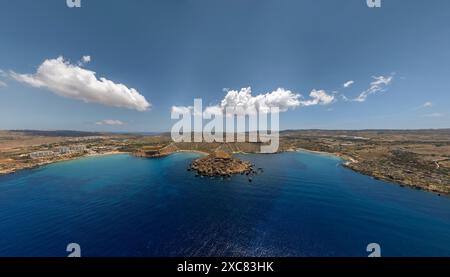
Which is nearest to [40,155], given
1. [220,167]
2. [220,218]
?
[220,167]

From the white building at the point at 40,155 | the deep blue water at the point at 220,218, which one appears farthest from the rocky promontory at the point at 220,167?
the white building at the point at 40,155

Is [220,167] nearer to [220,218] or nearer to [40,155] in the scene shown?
[220,218]

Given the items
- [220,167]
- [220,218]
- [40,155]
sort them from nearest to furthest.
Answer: [220,218], [220,167], [40,155]

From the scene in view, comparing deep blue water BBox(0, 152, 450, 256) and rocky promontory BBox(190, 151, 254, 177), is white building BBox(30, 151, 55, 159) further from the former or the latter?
rocky promontory BBox(190, 151, 254, 177)

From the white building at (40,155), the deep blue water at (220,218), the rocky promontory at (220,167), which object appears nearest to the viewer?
the deep blue water at (220,218)

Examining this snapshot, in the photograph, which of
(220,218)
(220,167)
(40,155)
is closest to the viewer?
(220,218)

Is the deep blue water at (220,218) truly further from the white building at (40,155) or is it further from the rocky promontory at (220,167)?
the white building at (40,155)
